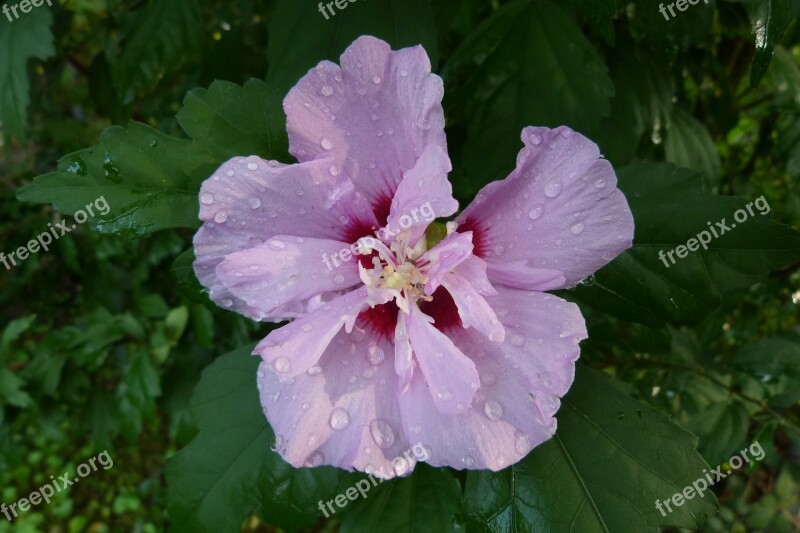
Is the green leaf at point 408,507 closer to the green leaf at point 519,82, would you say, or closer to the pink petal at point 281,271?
the pink petal at point 281,271

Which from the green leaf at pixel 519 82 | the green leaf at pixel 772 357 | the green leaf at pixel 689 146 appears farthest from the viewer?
the green leaf at pixel 689 146

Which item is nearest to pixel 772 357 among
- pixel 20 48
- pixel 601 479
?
Result: pixel 601 479

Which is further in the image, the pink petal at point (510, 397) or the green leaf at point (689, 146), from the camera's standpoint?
the green leaf at point (689, 146)

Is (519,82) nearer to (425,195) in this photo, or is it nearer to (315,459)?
(425,195)

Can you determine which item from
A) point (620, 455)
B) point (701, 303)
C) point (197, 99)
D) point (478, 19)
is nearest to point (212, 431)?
point (197, 99)

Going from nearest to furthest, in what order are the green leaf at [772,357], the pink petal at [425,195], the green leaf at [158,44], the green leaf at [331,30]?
the pink petal at [425,195] → the green leaf at [331,30] → the green leaf at [158,44] → the green leaf at [772,357]

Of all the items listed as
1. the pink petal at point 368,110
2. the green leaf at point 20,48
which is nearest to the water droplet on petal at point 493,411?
the pink petal at point 368,110

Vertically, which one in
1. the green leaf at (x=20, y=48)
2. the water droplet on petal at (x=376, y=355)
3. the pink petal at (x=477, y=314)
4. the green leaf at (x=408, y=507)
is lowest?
the green leaf at (x=408, y=507)
